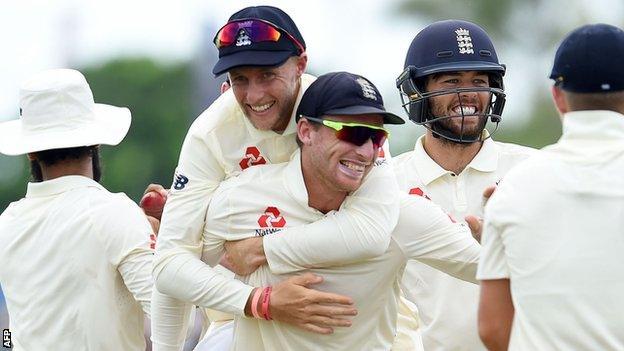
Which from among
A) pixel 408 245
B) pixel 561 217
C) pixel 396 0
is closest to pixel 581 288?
pixel 561 217

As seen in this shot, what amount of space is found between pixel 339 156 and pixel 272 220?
37cm

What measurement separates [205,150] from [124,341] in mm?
995

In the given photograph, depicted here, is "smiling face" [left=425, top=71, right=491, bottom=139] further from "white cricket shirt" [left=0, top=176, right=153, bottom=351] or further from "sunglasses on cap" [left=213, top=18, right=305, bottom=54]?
"white cricket shirt" [left=0, top=176, right=153, bottom=351]

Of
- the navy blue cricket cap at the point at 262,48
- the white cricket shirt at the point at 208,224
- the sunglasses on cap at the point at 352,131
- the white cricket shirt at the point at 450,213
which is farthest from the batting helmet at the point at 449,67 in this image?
the sunglasses on cap at the point at 352,131

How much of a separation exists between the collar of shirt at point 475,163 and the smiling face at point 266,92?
110 cm

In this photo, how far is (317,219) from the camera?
6.02 meters

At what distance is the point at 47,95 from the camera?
22.4 feet

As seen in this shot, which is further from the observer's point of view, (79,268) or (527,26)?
→ (527,26)

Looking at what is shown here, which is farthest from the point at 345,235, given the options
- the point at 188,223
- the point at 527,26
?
the point at 527,26

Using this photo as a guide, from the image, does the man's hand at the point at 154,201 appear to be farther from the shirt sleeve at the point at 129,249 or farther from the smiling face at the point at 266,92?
the smiling face at the point at 266,92

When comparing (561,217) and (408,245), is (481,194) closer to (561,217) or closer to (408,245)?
(408,245)

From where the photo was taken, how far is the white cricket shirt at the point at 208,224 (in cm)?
594

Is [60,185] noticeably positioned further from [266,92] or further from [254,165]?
[266,92]

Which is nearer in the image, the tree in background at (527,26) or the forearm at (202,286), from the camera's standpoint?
the forearm at (202,286)
